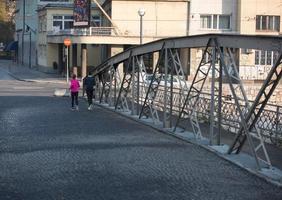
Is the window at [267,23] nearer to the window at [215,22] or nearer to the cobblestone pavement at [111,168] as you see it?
the window at [215,22]

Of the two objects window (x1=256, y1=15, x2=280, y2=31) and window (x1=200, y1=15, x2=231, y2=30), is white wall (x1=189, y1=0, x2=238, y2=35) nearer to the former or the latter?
window (x1=200, y1=15, x2=231, y2=30)

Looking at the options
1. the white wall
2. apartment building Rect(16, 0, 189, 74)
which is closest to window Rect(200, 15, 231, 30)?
the white wall

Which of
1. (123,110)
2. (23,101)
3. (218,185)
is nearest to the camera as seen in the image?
(218,185)

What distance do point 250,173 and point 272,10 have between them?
51.7 m

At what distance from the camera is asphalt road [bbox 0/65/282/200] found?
10367 millimetres

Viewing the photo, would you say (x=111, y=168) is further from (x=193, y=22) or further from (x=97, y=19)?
(x=97, y=19)

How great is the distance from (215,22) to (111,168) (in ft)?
170

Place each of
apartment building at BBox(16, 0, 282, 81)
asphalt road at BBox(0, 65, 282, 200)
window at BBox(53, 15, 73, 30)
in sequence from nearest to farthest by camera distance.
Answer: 1. asphalt road at BBox(0, 65, 282, 200)
2. apartment building at BBox(16, 0, 282, 81)
3. window at BBox(53, 15, 73, 30)

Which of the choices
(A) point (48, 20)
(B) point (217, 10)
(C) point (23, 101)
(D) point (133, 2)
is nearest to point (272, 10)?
(B) point (217, 10)

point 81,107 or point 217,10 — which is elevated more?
point 217,10

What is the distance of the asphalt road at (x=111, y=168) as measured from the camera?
10.4 meters

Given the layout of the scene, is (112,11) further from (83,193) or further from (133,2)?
(83,193)

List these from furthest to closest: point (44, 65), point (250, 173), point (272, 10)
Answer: point (44, 65)
point (272, 10)
point (250, 173)

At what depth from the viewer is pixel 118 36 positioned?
58188mm
